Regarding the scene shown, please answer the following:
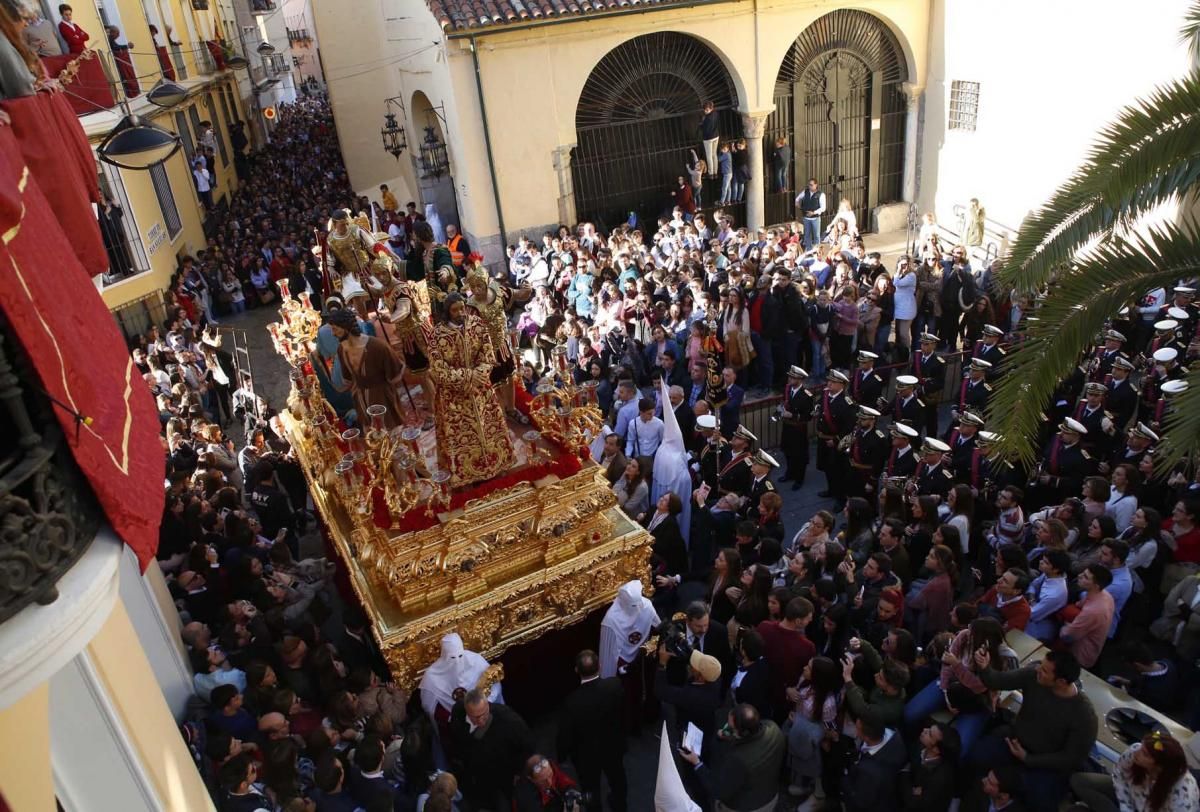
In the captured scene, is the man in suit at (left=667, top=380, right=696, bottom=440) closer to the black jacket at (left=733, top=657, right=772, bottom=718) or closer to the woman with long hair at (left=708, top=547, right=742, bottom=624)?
the woman with long hair at (left=708, top=547, right=742, bottom=624)

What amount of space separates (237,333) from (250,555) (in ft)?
35.5

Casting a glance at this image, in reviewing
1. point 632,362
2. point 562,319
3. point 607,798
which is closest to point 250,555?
point 607,798

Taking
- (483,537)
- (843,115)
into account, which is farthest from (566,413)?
(843,115)

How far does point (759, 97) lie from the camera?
17391 millimetres

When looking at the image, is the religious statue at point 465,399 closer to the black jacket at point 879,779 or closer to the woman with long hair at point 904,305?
the black jacket at point 879,779

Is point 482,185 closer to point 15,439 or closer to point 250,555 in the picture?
point 250,555

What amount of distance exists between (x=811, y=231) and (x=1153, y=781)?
48.9ft

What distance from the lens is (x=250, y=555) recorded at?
7.12 meters

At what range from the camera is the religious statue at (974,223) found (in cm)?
1658

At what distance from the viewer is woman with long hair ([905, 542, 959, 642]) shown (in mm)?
6180

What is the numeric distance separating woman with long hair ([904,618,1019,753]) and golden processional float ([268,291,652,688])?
253 cm

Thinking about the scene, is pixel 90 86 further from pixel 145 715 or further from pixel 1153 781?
pixel 1153 781

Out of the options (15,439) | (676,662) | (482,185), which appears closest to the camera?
(15,439)

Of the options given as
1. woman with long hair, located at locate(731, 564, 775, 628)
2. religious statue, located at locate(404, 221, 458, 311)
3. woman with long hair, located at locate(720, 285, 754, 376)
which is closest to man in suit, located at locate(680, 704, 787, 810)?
woman with long hair, located at locate(731, 564, 775, 628)
